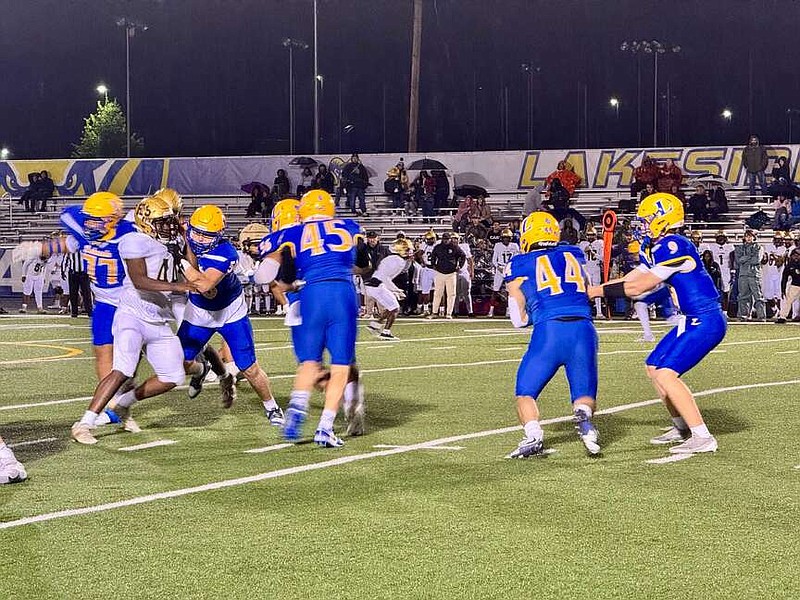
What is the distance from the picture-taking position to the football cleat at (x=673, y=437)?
30.2 ft

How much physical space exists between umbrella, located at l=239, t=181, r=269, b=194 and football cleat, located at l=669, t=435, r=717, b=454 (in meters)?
26.0

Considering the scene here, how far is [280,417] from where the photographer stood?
10250mm

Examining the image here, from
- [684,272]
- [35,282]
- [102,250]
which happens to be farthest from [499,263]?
[684,272]

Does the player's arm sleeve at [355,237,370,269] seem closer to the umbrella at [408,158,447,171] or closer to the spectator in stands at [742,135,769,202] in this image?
the umbrella at [408,158,447,171]

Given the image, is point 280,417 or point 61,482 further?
point 280,417

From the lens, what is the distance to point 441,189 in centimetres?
3269

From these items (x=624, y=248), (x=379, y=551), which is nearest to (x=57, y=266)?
A: (x=624, y=248)

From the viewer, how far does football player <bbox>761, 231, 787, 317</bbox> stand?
2664 cm

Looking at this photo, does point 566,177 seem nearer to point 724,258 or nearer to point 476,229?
point 476,229

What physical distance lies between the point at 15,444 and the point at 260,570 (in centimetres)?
443

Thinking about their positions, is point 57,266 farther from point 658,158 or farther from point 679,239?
point 679,239

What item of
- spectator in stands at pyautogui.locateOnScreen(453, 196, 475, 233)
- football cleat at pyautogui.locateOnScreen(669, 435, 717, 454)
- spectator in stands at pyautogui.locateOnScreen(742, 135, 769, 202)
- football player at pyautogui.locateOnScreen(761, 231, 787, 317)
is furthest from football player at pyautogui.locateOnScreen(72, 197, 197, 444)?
spectator in stands at pyautogui.locateOnScreen(742, 135, 769, 202)

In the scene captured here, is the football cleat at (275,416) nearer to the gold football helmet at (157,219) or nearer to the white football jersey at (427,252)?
the gold football helmet at (157,219)

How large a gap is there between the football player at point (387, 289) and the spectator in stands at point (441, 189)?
340 inches
